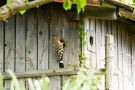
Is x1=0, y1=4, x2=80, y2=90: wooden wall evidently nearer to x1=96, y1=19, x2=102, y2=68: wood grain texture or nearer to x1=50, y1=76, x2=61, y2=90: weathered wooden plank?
x1=50, y1=76, x2=61, y2=90: weathered wooden plank

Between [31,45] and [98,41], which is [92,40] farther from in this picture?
[31,45]

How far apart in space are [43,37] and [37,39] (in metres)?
0.11

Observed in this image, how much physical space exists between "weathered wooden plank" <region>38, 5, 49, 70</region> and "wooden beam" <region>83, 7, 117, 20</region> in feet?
2.09

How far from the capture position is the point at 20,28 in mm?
6277

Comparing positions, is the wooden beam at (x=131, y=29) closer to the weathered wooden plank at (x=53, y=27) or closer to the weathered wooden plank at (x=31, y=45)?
the weathered wooden plank at (x=53, y=27)

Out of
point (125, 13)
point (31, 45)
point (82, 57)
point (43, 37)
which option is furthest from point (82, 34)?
point (125, 13)

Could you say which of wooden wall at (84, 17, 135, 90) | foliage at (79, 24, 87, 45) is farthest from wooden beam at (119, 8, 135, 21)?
foliage at (79, 24, 87, 45)

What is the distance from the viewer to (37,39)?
20.4 feet

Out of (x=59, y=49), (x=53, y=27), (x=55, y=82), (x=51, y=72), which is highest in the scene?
(x=53, y=27)

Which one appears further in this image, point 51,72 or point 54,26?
point 54,26

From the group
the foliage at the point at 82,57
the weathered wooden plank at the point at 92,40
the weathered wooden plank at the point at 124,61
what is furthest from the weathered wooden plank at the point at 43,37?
the weathered wooden plank at the point at 124,61

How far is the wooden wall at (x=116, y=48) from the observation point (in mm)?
6402

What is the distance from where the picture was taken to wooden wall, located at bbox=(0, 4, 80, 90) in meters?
6.05

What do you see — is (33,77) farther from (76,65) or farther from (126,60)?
(126,60)
